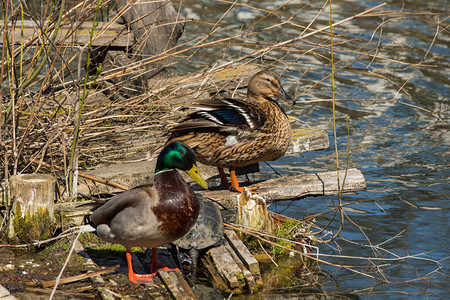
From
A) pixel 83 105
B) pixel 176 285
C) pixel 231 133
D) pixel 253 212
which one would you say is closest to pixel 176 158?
pixel 176 285

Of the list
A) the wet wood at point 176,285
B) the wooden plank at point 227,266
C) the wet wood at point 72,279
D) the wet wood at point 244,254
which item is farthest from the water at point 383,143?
the wet wood at point 72,279

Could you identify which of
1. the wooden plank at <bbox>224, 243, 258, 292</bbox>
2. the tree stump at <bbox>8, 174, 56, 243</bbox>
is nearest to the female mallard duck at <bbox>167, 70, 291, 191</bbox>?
the wooden plank at <bbox>224, 243, 258, 292</bbox>

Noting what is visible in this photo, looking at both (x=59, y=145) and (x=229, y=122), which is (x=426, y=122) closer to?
(x=229, y=122)

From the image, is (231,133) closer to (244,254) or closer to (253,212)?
(253,212)

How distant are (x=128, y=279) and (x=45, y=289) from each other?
23.7 inches

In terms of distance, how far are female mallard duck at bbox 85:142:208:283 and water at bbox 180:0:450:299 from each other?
148 centimetres

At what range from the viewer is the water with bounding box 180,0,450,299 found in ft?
18.7

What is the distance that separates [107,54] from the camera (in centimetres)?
789

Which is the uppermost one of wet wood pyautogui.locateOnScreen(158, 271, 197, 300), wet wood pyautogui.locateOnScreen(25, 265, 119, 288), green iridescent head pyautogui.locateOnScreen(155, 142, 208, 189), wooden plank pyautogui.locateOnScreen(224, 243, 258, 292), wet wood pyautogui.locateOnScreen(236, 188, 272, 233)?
green iridescent head pyautogui.locateOnScreen(155, 142, 208, 189)

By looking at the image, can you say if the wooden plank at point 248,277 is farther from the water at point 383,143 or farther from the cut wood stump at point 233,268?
the water at point 383,143

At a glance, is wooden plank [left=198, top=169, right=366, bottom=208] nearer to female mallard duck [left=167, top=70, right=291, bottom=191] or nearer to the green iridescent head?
female mallard duck [left=167, top=70, right=291, bottom=191]

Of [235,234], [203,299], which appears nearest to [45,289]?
[203,299]

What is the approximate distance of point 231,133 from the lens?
568 cm

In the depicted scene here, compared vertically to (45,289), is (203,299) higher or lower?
lower
